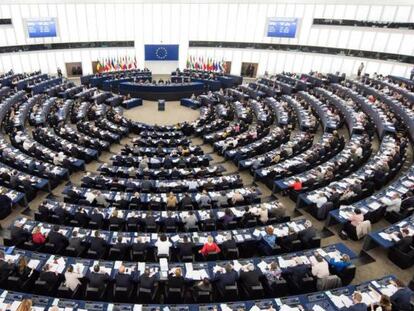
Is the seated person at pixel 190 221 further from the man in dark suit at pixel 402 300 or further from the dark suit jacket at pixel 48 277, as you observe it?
the man in dark suit at pixel 402 300

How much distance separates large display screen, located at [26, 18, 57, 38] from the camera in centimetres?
3899

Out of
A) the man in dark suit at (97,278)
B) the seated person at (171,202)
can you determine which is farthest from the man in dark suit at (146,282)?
the seated person at (171,202)

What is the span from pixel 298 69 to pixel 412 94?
18769mm

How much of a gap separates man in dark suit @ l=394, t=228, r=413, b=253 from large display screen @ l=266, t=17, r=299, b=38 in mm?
34754

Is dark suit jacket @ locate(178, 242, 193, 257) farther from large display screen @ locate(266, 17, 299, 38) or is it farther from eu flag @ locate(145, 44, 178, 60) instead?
eu flag @ locate(145, 44, 178, 60)

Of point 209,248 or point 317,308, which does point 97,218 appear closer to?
point 209,248

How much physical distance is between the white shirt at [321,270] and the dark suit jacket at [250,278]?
5.97 feet

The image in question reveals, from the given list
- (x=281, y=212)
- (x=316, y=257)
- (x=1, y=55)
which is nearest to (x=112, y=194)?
(x=281, y=212)

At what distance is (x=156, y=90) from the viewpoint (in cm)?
3522

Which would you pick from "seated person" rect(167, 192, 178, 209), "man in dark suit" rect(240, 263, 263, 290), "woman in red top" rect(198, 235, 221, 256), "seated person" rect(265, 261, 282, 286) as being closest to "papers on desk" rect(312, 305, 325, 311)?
"seated person" rect(265, 261, 282, 286)

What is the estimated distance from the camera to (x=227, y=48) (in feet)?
150

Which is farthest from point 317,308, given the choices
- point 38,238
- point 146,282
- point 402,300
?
point 38,238

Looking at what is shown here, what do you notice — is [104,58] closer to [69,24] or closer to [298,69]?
[69,24]

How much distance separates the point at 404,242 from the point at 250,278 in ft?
18.9
